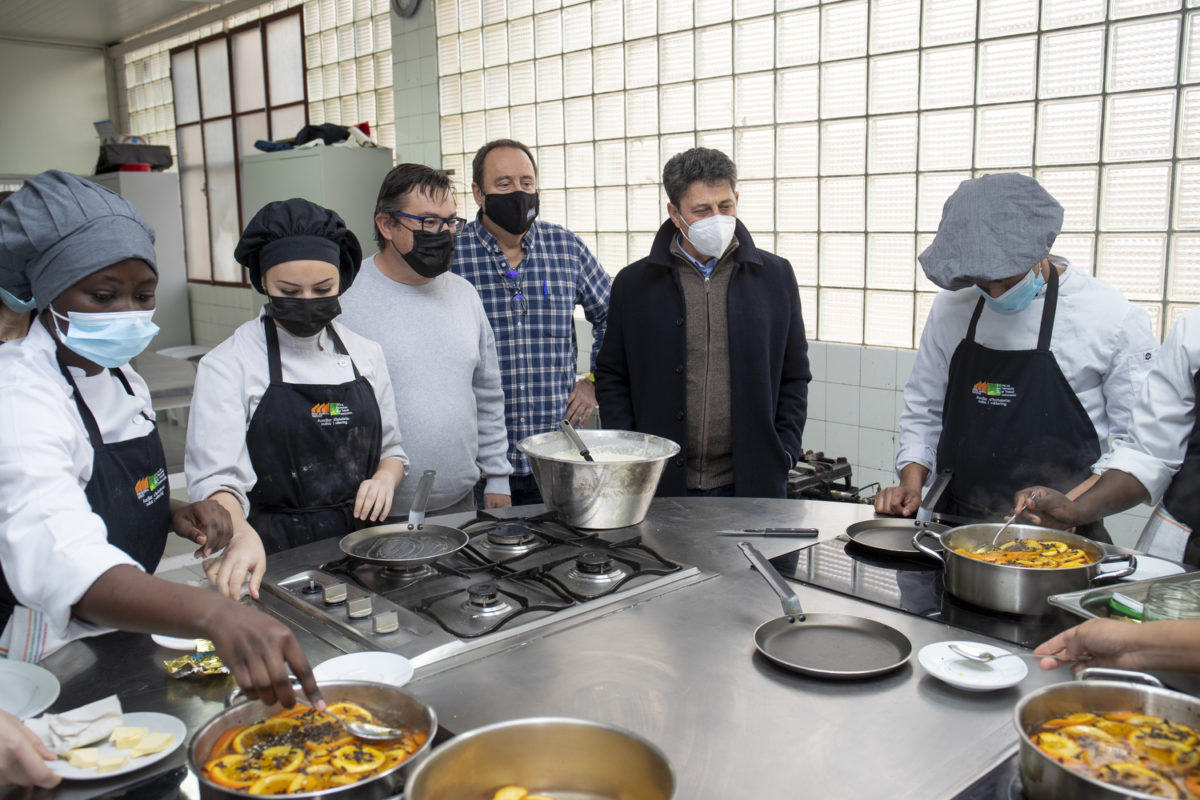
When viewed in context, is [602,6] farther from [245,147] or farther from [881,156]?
[245,147]

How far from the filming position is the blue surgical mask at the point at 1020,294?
215cm

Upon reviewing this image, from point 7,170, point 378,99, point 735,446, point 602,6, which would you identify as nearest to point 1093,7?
point 735,446

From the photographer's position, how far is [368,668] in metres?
1.34

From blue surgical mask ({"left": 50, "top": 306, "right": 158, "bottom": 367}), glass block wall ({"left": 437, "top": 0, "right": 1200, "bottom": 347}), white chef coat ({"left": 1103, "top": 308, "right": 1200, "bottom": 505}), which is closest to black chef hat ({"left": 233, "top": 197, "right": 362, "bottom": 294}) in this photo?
blue surgical mask ({"left": 50, "top": 306, "right": 158, "bottom": 367})

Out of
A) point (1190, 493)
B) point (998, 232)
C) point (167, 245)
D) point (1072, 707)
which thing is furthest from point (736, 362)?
point (167, 245)

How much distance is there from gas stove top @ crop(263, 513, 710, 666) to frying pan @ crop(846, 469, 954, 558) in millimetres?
412

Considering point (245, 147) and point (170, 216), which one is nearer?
point (245, 147)

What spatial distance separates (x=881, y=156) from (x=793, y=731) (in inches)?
123

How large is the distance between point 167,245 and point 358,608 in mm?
8531

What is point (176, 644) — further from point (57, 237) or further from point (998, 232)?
point (998, 232)

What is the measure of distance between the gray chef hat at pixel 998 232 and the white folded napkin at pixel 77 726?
1903 millimetres

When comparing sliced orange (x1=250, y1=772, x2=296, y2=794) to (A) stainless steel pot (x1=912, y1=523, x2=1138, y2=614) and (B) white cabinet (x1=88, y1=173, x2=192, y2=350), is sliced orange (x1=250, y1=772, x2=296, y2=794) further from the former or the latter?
(B) white cabinet (x1=88, y1=173, x2=192, y2=350)

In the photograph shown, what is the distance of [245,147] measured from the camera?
8086mm

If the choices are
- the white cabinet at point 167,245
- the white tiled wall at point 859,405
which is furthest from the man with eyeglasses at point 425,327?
the white cabinet at point 167,245
